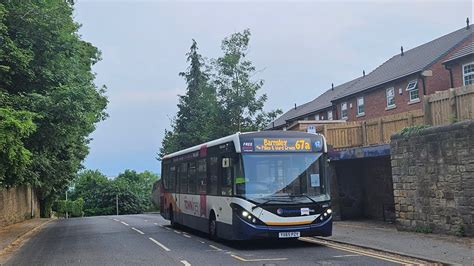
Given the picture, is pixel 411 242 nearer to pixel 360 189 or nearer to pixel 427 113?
pixel 427 113

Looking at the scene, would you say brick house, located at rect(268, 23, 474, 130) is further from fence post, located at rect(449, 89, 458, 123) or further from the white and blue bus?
the white and blue bus

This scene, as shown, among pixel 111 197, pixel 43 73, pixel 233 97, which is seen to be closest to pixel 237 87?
pixel 233 97

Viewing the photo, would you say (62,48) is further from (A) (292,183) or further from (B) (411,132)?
(B) (411,132)

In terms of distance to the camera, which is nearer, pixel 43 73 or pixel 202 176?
pixel 202 176

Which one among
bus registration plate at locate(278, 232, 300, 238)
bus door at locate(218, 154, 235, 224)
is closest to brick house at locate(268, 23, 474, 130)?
bus door at locate(218, 154, 235, 224)

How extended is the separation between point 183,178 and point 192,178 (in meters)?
1.42

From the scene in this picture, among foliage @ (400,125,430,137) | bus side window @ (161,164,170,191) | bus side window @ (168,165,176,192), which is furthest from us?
bus side window @ (161,164,170,191)

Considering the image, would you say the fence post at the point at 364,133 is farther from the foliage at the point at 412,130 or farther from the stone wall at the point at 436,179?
the foliage at the point at 412,130

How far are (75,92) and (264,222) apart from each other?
28.1 ft

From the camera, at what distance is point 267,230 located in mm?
12492

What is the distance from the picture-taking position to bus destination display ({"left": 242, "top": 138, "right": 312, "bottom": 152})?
13.1 metres

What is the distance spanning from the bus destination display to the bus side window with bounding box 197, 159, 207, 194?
2989 millimetres

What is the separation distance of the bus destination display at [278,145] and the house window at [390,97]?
2133 centimetres

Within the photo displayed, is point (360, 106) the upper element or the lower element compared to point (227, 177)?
upper
